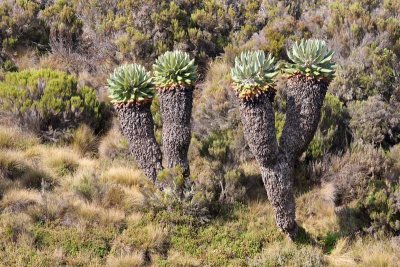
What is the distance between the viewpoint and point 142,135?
7.05 meters

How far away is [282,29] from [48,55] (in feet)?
18.7

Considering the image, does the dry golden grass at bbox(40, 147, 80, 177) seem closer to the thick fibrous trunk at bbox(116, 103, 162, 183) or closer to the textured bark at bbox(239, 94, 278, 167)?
the thick fibrous trunk at bbox(116, 103, 162, 183)

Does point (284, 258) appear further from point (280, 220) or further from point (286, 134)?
point (286, 134)

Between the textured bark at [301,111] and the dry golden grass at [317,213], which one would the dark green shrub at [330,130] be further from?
the textured bark at [301,111]

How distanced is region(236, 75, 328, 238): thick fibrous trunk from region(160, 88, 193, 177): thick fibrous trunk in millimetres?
1017

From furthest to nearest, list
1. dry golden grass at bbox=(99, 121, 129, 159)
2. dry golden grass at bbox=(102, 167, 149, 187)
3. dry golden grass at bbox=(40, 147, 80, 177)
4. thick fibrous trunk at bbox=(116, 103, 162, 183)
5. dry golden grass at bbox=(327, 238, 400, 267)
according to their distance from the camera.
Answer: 1. dry golden grass at bbox=(99, 121, 129, 159)
2. dry golden grass at bbox=(40, 147, 80, 177)
3. dry golden grass at bbox=(102, 167, 149, 187)
4. thick fibrous trunk at bbox=(116, 103, 162, 183)
5. dry golden grass at bbox=(327, 238, 400, 267)

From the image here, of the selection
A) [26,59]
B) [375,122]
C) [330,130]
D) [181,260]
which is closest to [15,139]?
[26,59]

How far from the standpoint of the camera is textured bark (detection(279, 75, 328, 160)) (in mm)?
6371

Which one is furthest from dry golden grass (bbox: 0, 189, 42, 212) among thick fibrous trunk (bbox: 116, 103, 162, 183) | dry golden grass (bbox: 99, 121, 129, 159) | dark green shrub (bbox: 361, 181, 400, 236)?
dark green shrub (bbox: 361, 181, 400, 236)

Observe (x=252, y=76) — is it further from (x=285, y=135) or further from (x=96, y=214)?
(x=96, y=214)

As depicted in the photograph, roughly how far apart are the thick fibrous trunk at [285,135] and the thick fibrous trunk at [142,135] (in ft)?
5.07

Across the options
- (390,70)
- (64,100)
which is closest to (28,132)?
(64,100)

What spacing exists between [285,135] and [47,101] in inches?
186

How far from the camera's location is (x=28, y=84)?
8.98 meters
